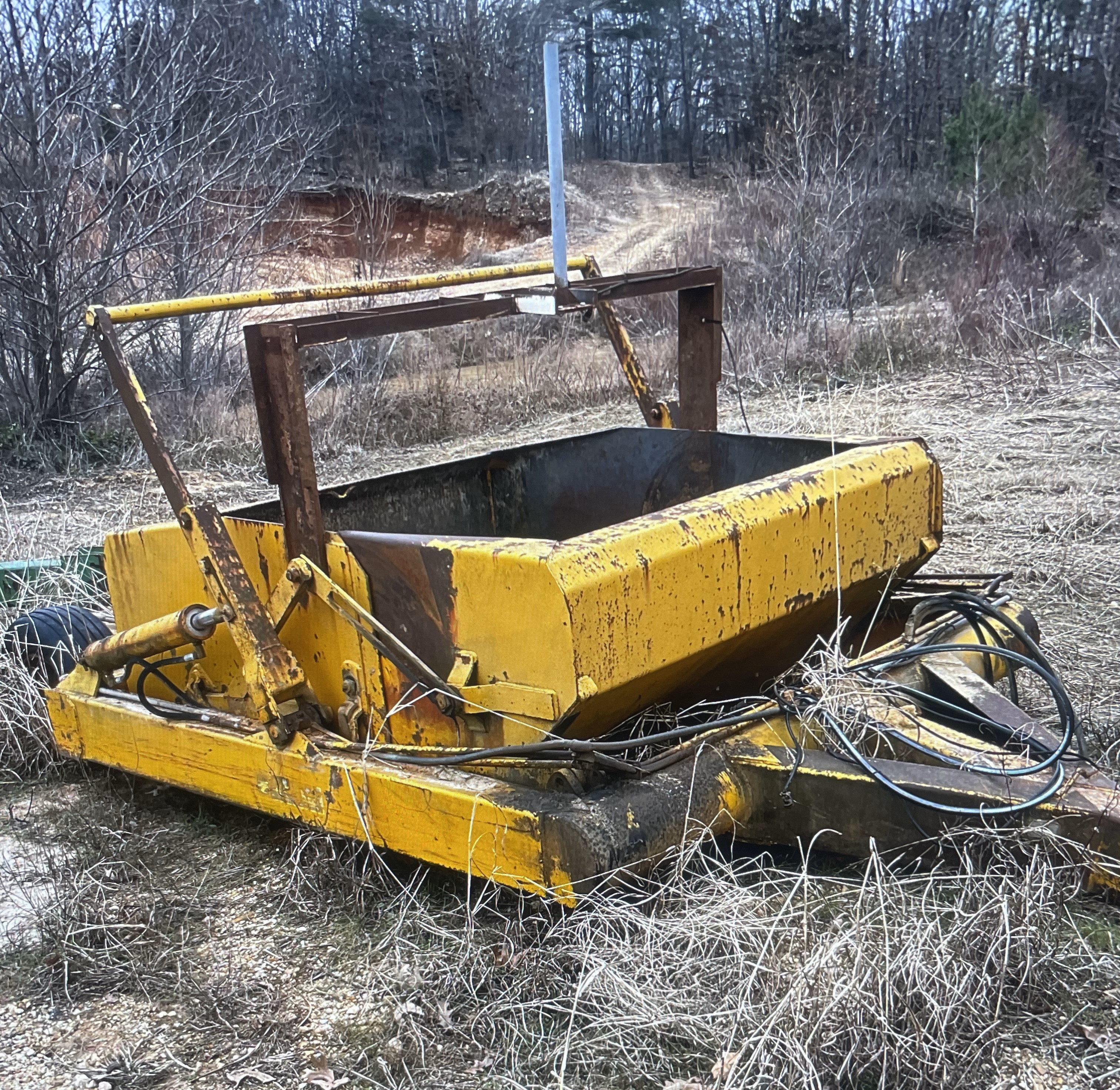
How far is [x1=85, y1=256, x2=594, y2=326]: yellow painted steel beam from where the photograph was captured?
3105 millimetres

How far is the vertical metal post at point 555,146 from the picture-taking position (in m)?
2.77

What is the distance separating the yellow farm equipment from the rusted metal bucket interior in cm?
11

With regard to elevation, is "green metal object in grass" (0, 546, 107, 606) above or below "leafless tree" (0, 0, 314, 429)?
below

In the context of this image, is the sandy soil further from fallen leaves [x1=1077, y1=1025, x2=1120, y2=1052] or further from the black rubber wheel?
the black rubber wheel

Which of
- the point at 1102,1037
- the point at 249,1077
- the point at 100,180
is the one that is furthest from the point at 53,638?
the point at 100,180

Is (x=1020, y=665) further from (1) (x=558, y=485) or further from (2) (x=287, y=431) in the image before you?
(2) (x=287, y=431)

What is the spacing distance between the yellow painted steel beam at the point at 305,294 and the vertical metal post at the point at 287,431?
1.49ft

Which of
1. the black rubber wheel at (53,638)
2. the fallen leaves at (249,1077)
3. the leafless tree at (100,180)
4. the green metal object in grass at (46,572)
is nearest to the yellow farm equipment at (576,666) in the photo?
the black rubber wheel at (53,638)

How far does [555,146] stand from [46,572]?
3116mm

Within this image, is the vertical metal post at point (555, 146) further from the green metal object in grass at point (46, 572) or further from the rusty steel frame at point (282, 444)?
the green metal object in grass at point (46, 572)

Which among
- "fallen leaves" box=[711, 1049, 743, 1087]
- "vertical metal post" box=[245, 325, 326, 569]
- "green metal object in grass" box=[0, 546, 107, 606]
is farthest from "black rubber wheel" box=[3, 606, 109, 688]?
"fallen leaves" box=[711, 1049, 743, 1087]

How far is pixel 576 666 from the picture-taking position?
2490mm

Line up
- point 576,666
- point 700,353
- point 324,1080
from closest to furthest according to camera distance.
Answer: point 324,1080
point 576,666
point 700,353

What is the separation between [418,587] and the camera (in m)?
2.77
